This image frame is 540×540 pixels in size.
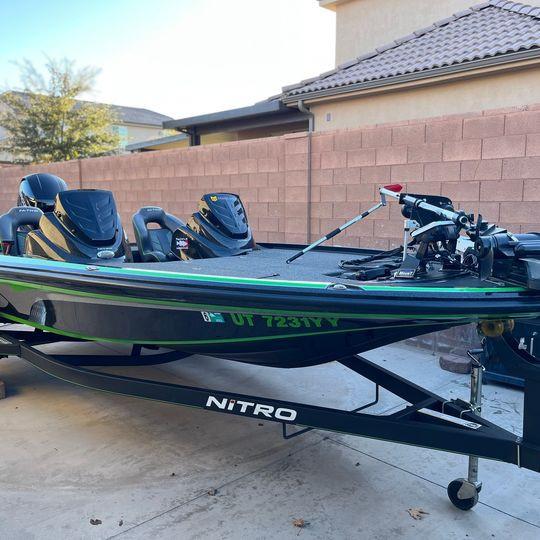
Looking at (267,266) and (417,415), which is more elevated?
(267,266)

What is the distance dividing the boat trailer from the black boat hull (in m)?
0.22

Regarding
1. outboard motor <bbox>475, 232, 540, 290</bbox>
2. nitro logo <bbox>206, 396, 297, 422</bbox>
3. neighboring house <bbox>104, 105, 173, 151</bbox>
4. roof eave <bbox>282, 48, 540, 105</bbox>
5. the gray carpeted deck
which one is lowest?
nitro logo <bbox>206, 396, 297, 422</bbox>

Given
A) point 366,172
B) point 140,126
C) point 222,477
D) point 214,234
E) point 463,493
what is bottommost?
point 222,477

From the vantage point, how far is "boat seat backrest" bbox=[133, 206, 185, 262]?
170 inches

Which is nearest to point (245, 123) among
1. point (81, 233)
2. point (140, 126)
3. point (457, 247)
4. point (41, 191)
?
point (41, 191)

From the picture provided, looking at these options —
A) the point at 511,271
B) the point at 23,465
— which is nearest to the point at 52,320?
the point at 23,465

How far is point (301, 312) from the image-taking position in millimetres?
2188

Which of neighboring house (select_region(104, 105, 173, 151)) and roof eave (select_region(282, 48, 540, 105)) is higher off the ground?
neighboring house (select_region(104, 105, 173, 151))

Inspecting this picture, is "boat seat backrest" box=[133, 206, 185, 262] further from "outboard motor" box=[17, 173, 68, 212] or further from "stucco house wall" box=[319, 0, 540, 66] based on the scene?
"stucco house wall" box=[319, 0, 540, 66]

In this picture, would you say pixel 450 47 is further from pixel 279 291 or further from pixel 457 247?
pixel 279 291

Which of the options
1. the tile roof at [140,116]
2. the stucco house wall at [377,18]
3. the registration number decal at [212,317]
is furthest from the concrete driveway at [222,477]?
the tile roof at [140,116]

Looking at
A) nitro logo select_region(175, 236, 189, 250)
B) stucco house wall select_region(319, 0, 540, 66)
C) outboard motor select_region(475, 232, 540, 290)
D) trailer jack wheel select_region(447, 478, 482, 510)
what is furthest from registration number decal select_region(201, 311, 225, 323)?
stucco house wall select_region(319, 0, 540, 66)

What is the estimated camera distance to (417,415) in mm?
2363

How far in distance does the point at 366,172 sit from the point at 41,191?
300 cm
